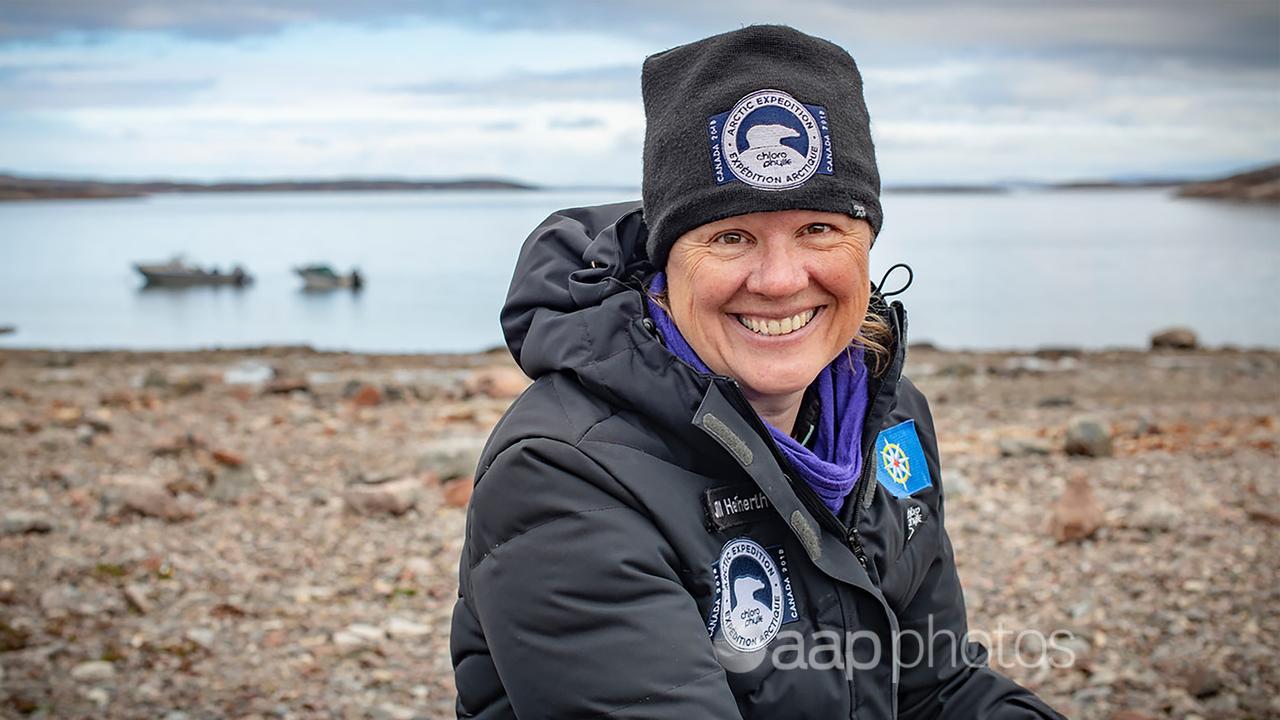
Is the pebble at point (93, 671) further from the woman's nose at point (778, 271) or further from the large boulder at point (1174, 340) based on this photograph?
the large boulder at point (1174, 340)

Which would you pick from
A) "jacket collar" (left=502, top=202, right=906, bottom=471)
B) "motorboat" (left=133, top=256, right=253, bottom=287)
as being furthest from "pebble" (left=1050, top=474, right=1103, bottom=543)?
"motorboat" (left=133, top=256, right=253, bottom=287)

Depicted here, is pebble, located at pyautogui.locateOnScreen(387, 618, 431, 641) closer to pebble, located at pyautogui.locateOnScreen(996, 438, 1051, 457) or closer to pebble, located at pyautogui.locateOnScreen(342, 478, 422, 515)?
pebble, located at pyautogui.locateOnScreen(342, 478, 422, 515)

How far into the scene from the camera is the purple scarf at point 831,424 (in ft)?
8.46

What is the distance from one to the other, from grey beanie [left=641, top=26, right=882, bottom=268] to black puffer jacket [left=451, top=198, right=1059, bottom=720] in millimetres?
286

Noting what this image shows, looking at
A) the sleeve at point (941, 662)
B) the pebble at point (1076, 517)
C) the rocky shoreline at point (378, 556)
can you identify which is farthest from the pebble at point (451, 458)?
the sleeve at point (941, 662)

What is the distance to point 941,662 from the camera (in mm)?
3020

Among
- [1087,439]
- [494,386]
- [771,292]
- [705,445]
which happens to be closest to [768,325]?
[771,292]

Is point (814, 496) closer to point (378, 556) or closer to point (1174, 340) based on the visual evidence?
point (378, 556)

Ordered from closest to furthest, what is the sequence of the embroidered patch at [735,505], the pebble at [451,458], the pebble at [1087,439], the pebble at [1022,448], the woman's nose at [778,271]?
the embroidered patch at [735,505] → the woman's nose at [778,271] → the pebble at [451,458] → the pebble at [1087,439] → the pebble at [1022,448]

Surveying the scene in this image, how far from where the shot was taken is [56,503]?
7324 millimetres

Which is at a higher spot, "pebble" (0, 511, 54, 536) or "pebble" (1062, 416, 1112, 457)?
"pebble" (1062, 416, 1112, 457)

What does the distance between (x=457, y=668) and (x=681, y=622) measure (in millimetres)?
601

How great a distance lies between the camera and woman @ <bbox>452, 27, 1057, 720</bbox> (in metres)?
2.25

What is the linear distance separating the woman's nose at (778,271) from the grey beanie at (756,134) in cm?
13
